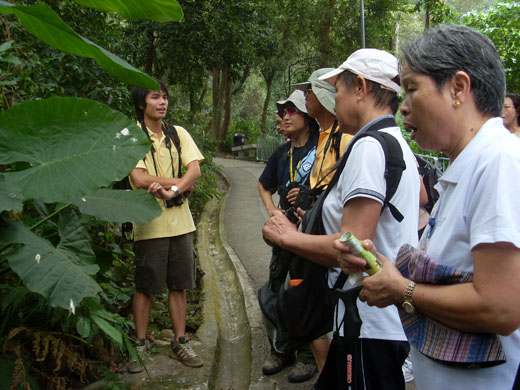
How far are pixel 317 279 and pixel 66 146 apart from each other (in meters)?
1.45

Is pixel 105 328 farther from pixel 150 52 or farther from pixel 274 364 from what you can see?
pixel 150 52

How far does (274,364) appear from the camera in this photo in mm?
3809

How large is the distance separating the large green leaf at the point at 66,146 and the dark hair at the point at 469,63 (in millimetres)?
A: 1191

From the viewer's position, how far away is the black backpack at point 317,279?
6.61 ft

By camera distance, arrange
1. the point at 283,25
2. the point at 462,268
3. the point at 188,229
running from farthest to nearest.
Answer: the point at 283,25, the point at 188,229, the point at 462,268

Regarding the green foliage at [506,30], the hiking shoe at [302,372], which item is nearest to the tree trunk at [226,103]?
the green foliage at [506,30]

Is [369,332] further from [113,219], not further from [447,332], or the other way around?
[113,219]

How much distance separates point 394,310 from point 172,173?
86.9 inches

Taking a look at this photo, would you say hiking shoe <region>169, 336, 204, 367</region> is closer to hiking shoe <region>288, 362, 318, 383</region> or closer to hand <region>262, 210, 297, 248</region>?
hiking shoe <region>288, 362, 318, 383</region>

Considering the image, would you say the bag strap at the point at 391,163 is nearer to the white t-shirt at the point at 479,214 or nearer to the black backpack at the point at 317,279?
the black backpack at the point at 317,279

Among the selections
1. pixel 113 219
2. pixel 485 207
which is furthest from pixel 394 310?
pixel 113 219

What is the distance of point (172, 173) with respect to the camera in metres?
3.82

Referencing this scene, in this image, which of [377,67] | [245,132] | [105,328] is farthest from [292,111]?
[245,132]

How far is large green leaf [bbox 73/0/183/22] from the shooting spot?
1871 mm
